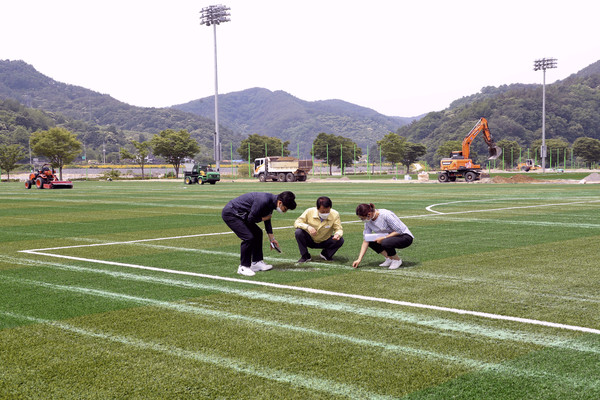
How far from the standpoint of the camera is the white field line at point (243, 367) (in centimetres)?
460

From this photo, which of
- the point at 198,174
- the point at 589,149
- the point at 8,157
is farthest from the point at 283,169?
the point at 589,149

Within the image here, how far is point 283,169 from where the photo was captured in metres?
68.1

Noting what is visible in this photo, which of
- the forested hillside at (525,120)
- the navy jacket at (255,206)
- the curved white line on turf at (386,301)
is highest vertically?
the forested hillside at (525,120)

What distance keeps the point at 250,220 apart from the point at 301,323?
279cm

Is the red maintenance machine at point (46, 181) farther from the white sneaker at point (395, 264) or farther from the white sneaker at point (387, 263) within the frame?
the white sneaker at point (395, 264)

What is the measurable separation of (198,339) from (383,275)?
415 centimetres

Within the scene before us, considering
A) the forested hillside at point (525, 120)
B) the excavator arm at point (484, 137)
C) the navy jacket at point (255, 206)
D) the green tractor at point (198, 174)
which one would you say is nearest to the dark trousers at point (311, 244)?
the navy jacket at point (255, 206)

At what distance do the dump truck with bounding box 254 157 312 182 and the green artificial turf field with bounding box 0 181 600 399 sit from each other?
5429 cm

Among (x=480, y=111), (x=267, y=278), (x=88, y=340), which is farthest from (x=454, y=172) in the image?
(x=480, y=111)

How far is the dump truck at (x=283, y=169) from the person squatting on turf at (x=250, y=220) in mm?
57478

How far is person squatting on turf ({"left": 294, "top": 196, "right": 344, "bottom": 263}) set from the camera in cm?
956

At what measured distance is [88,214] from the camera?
22234 millimetres

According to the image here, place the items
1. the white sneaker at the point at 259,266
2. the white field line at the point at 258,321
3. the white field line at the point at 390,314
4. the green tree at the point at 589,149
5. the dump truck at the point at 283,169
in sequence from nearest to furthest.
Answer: the white field line at the point at 258,321
the white field line at the point at 390,314
the white sneaker at the point at 259,266
the dump truck at the point at 283,169
the green tree at the point at 589,149

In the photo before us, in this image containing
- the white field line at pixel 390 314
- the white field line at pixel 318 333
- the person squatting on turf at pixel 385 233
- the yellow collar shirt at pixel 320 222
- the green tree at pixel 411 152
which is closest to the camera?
the white field line at pixel 318 333
